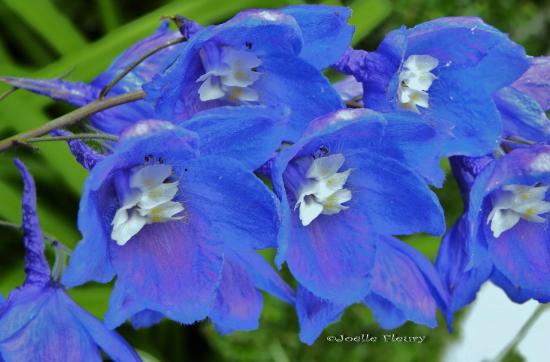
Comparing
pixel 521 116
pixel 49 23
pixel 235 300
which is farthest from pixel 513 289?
pixel 49 23

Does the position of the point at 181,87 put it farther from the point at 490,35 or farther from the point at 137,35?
the point at 137,35

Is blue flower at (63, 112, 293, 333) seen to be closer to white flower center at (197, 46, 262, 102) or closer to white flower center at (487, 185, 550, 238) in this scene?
white flower center at (197, 46, 262, 102)

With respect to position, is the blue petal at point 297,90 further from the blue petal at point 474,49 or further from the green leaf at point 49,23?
the green leaf at point 49,23

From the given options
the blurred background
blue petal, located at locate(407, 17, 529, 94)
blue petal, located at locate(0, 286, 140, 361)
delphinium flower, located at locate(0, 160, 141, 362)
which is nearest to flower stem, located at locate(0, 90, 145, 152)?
delphinium flower, located at locate(0, 160, 141, 362)

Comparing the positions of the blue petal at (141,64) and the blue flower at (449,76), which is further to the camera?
the blue petal at (141,64)

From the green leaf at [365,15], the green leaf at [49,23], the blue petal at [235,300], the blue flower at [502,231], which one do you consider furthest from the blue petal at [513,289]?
the green leaf at [49,23]

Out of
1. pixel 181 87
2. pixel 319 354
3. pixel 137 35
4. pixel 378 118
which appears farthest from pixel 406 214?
pixel 319 354

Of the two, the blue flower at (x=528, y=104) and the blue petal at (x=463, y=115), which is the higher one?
the blue petal at (x=463, y=115)
